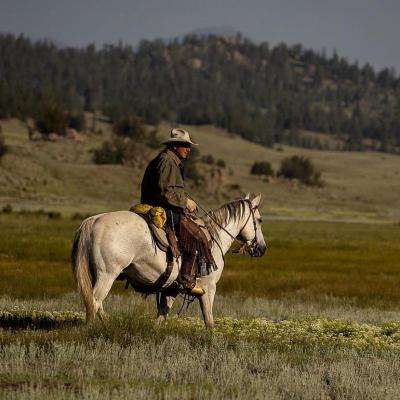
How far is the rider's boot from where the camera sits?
1191 centimetres

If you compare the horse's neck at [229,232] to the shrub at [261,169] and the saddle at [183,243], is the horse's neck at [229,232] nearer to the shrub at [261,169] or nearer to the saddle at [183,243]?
the saddle at [183,243]

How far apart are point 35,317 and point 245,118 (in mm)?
177306

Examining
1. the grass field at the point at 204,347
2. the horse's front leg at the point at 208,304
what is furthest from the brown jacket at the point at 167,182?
the grass field at the point at 204,347

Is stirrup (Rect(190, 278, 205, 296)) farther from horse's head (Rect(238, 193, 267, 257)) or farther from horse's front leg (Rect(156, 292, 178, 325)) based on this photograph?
horse's head (Rect(238, 193, 267, 257))

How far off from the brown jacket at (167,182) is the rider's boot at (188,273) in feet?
2.50

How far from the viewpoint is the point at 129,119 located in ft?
363

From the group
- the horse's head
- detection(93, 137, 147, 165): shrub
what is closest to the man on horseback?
the horse's head

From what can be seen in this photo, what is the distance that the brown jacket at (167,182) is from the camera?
11812mm

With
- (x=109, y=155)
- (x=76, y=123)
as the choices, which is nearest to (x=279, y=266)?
(x=109, y=155)

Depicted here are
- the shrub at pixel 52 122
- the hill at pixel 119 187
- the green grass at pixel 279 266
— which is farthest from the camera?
the shrub at pixel 52 122

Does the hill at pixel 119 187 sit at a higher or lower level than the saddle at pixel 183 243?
lower

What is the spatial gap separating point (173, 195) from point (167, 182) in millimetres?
214

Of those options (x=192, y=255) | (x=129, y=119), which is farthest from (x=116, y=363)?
(x=129, y=119)

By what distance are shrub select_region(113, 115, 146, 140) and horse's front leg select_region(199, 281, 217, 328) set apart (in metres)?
95.9
